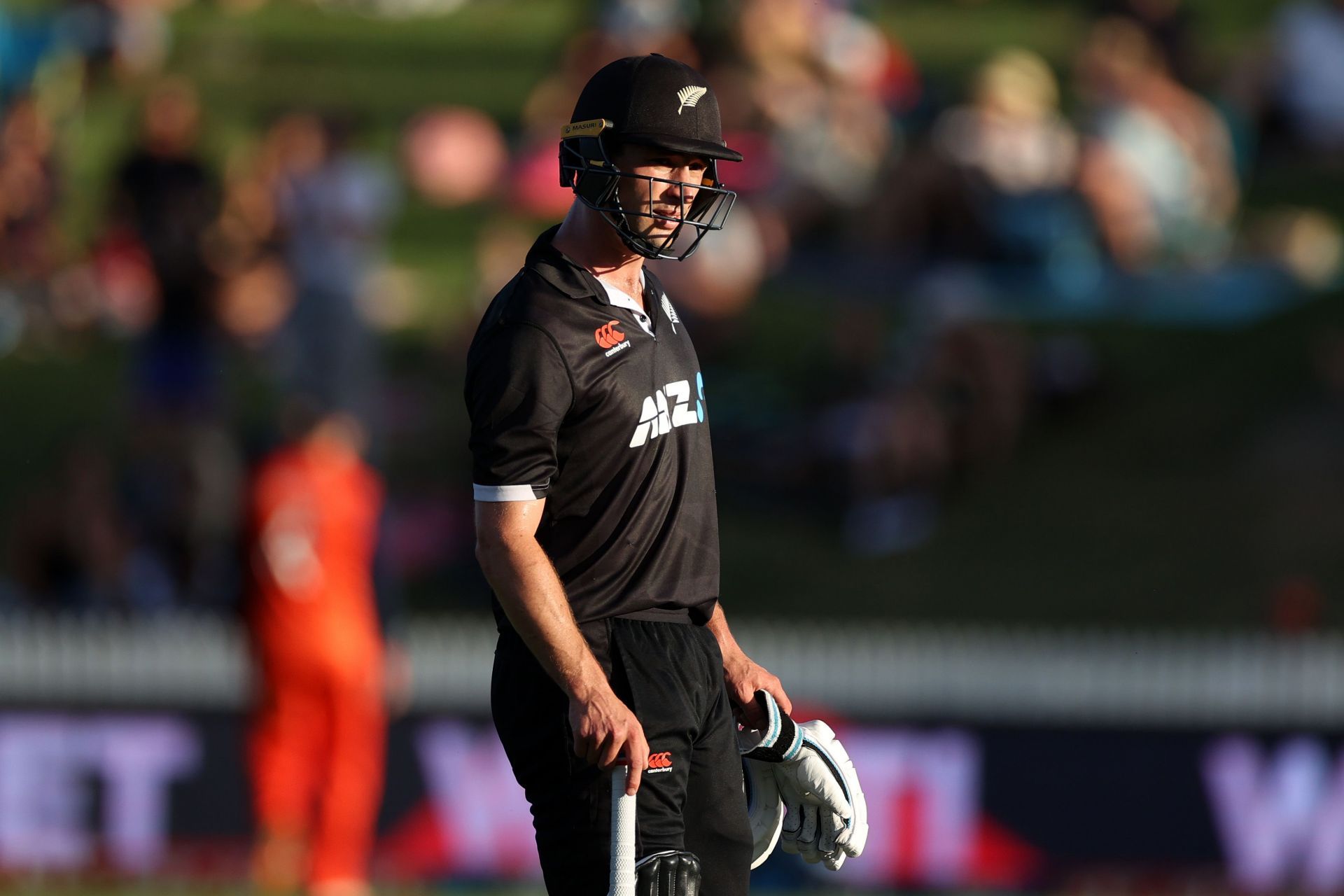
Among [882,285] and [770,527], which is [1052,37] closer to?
[882,285]

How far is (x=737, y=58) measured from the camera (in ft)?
48.9

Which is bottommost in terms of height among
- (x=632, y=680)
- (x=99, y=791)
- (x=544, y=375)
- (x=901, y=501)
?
(x=99, y=791)

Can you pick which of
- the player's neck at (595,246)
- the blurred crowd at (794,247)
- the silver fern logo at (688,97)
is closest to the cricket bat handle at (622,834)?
the player's neck at (595,246)

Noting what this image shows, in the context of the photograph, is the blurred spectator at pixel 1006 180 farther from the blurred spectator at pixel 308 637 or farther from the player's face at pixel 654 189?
the player's face at pixel 654 189

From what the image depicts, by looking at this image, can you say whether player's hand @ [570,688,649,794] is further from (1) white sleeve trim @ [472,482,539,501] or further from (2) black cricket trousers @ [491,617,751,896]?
Answer: (1) white sleeve trim @ [472,482,539,501]

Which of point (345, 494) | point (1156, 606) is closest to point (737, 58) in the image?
point (1156, 606)

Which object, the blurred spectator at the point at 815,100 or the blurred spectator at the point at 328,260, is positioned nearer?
the blurred spectator at the point at 328,260

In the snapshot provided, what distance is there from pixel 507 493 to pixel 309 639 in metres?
5.34

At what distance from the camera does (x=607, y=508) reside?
418 cm

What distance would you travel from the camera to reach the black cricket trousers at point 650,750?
Answer: 4.12 metres

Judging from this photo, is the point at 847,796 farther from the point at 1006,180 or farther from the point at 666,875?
the point at 1006,180

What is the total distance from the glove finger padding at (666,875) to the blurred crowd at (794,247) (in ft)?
26.0

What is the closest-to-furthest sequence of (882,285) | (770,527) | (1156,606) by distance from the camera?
(1156,606), (770,527), (882,285)

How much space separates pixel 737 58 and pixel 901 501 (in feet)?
13.3
